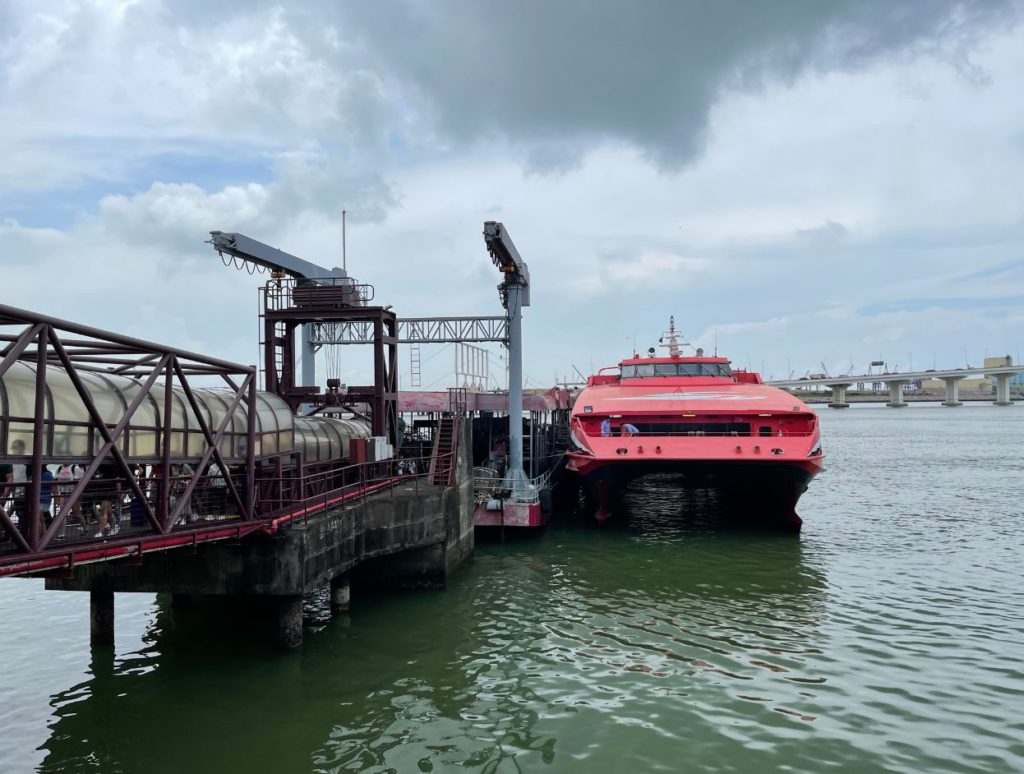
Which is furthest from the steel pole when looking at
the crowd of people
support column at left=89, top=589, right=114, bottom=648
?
support column at left=89, top=589, right=114, bottom=648

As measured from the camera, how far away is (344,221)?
3036 cm

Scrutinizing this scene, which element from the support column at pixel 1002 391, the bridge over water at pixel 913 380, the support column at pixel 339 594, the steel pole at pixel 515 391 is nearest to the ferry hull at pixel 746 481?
the steel pole at pixel 515 391

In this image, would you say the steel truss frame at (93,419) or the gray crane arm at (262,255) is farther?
the gray crane arm at (262,255)

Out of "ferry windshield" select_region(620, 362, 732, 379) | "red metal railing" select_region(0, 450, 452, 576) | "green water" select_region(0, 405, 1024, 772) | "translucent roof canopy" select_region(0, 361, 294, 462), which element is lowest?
"green water" select_region(0, 405, 1024, 772)

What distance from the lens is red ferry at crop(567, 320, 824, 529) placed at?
942 inches

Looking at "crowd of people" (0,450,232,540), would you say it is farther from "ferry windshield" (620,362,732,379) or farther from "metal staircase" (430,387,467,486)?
"ferry windshield" (620,362,732,379)

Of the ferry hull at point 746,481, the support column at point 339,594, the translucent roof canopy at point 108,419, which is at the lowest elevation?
the support column at point 339,594

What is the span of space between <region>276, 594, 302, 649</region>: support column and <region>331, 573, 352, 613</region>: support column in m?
2.62

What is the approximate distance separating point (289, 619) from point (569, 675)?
18.7ft

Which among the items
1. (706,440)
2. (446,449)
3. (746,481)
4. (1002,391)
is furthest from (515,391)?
(1002,391)

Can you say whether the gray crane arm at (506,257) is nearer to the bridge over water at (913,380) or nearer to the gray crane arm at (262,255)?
the gray crane arm at (262,255)

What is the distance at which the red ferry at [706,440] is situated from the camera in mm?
23938

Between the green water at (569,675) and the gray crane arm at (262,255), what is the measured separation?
12278 mm

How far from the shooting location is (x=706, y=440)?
961 inches
